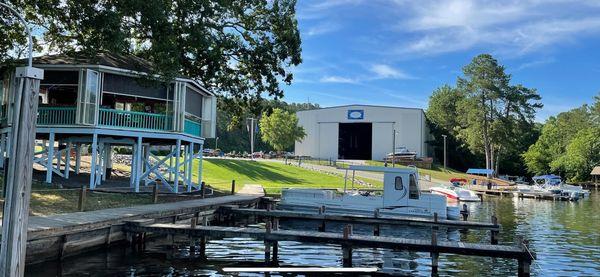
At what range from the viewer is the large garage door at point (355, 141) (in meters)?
79.5

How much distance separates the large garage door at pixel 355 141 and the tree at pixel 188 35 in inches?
1746

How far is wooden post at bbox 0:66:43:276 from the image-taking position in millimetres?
7961

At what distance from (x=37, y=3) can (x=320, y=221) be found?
1483cm

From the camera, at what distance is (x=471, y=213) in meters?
33.1

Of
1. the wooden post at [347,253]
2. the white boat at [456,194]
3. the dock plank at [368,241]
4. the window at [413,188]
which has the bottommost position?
the wooden post at [347,253]

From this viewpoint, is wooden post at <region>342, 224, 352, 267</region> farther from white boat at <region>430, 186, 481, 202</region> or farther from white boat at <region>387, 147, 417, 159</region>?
white boat at <region>387, 147, 417, 159</region>

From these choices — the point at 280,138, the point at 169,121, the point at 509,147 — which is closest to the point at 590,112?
the point at 509,147

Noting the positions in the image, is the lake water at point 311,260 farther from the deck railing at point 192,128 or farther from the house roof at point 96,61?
the house roof at point 96,61

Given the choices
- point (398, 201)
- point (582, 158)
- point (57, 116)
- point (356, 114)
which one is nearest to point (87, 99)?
point (57, 116)

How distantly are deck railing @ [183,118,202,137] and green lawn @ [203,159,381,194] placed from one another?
13828mm

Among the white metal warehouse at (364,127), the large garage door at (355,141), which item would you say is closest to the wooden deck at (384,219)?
the white metal warehouse at (364,127)

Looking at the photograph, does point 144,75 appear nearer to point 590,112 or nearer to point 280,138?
point 280,138

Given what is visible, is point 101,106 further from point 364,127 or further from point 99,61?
point 364,127

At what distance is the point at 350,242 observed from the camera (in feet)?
47.3
